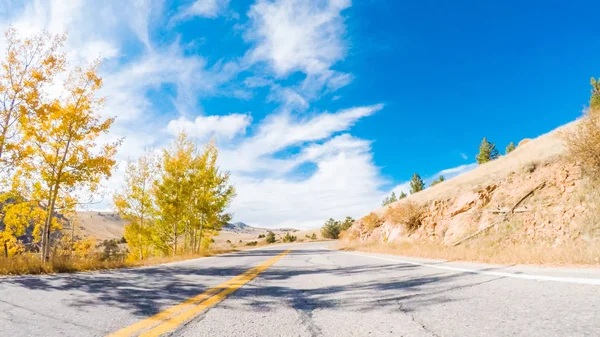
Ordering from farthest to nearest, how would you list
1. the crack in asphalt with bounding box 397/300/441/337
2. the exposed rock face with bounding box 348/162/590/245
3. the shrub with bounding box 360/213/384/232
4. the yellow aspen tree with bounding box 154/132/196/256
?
the shrub with bounding box 360/213/384/232, the yellow aspen tree with bounding box 154/132/196/256, the exposed rock face with bounding box 348/162/590/245, the crack in asphalt with bounding box 397/300/441/337

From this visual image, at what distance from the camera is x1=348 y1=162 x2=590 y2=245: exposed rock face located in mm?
11095

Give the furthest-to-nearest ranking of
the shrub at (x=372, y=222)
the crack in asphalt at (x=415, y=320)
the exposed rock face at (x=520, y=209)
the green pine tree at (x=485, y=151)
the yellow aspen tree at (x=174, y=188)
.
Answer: the green pine tree at (x=485, y=151)
the shrub at (x=372, y=222)
the yellow aspen tree at (x=174, y=188)
the exposed rock face at (x=520, y=209)
the crack in asphalt at (x=415, y=320)

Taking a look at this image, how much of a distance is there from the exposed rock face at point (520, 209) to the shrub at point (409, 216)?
479 millimetres

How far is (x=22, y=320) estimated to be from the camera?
2.74m

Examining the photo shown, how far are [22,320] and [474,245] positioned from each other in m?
14.6

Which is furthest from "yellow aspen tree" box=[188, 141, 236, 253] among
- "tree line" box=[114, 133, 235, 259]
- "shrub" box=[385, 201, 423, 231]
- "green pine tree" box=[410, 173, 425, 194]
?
"green pine tree" box=[410, 173, 425, 194]

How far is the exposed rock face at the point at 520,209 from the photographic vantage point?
36.4 feet

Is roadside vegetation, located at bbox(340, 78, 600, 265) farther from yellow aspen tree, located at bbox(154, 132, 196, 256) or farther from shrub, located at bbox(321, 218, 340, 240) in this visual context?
shrub, located at bbox(321, 218, 340, 240)

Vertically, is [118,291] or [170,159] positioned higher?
[170,159]

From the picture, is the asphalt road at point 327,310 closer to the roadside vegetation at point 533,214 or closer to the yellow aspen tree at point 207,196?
the roadside vegetation at point 533,214

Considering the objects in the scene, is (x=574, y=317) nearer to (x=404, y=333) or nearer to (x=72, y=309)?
(x=404, y=333)

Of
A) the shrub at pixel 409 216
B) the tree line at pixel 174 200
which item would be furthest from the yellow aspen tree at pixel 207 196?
the shrub at pixel 409 216

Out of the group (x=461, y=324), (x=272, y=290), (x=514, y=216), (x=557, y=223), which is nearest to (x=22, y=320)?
(x=272, y=290)

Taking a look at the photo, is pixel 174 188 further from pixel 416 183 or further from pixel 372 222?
pixel 416 183
